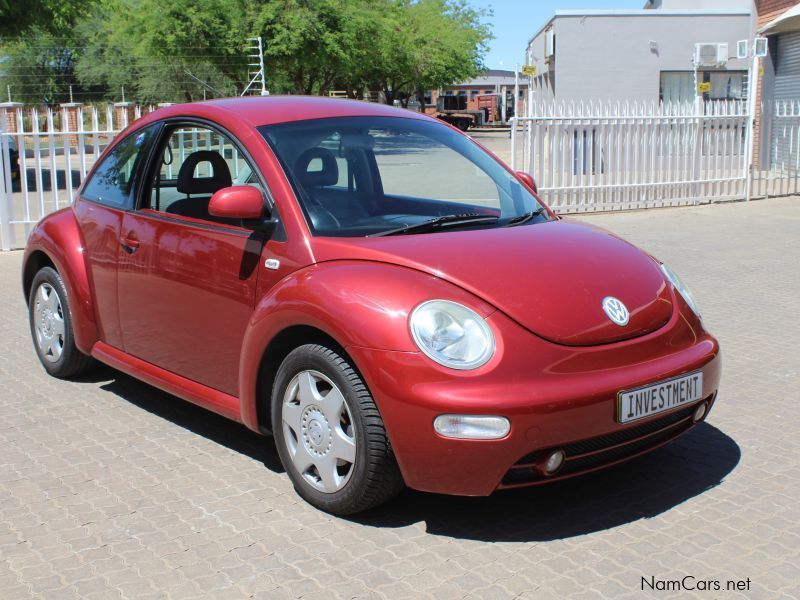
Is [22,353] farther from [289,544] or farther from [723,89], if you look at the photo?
[723,89]

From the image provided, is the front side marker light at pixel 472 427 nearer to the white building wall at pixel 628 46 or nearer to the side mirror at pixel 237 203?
the side mirror at pixel 237 203

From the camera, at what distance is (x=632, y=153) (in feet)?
50.1

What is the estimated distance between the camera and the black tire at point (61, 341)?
5.79 meters

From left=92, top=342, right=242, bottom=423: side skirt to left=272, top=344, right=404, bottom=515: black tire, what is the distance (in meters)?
0.52

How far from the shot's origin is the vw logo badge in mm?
3791

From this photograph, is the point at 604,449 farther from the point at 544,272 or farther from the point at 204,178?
the point at 204,178

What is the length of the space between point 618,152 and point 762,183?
489cm

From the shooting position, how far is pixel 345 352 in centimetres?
378

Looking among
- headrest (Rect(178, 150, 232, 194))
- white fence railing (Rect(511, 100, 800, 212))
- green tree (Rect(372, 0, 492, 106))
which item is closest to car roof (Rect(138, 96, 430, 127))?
headrest (Rect(178, 150, 232, 194))

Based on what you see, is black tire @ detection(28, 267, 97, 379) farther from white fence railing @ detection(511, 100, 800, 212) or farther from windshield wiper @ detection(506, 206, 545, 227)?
white fence railing @ detection(511, 100, 800, 212)

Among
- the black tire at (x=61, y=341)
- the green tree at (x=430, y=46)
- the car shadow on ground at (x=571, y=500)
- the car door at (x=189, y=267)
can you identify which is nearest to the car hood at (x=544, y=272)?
the car door at (x=189, y=267)

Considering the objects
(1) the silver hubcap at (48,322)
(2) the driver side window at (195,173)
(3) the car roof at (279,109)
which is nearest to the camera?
(3) the car roof at (279,109)

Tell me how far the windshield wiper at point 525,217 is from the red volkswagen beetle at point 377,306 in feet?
0.07

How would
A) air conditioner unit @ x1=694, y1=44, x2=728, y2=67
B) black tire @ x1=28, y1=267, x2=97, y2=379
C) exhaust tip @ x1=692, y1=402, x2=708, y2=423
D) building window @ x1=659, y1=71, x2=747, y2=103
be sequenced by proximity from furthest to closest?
building window @ x1=659, y1=71, x2=747, y2=103
air conditioner unit @ x1=694, y1=44, x2=728, y2=67
black tire @ x1=28, y1=267, x2=97, y2=379
exhaust tip @ x1=692, y1=402, x2=708, y2=423
